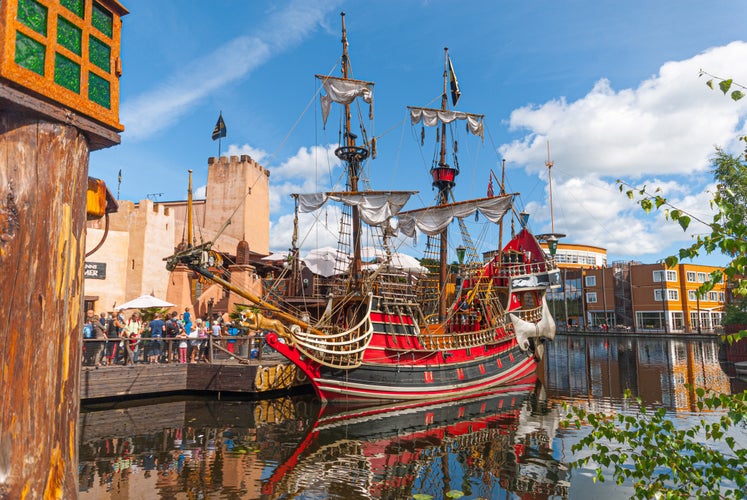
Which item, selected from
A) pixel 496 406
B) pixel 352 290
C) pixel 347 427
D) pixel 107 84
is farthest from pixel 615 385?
pixel 107 84

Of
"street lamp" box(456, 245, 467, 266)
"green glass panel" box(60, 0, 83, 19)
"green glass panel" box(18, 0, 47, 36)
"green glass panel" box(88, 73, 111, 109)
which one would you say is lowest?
"green glass panel" box(88, 73, 111, 109)

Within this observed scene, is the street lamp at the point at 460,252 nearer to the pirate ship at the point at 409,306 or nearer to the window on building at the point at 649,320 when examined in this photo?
the pirate ship at the point at 409,306

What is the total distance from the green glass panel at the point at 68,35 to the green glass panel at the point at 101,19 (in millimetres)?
145

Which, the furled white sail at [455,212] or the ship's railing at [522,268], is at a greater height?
the furled white sail at [455,212]

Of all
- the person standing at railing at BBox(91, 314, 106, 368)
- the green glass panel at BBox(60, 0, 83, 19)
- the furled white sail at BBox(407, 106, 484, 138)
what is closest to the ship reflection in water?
the person standing at railing at BBox(91, 314, 106, 368)

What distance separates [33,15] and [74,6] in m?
0.30

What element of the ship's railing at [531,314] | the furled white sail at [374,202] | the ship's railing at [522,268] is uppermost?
the furled white sail at [374,202]

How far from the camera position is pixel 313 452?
10789 millimetres

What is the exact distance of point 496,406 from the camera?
55.7ft

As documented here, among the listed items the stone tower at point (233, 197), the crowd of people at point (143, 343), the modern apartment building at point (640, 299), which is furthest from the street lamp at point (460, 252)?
the modern apartment building at point (640, 299)

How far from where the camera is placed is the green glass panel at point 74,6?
8.50 feet

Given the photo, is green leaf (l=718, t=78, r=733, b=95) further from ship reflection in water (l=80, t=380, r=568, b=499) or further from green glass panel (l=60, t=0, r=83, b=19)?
ship reflection in water (l=80, t=380, r=568, b=499)

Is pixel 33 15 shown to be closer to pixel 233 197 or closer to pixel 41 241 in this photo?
pixel 41 241

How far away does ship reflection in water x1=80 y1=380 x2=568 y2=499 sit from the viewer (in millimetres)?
8570
